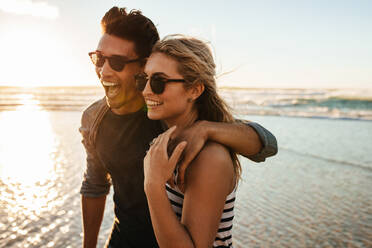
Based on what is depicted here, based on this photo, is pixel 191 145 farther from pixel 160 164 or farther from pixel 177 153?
pixel 160 164

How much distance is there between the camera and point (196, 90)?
226cm

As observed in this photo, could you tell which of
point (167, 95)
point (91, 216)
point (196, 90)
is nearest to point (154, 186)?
point (167, 95)

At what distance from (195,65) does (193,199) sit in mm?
924

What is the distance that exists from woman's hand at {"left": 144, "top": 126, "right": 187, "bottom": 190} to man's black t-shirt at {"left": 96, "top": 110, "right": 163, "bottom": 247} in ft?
2.37

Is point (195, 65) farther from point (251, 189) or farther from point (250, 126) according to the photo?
point (251, 189)

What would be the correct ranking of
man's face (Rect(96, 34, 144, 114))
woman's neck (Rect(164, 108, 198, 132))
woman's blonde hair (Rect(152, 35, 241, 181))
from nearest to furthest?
woman's blonde hair (Rect(152, 35, 241, 181)) → woman's neck (Rect(164, 108, 198, 132)) → man's face (Rect(96, 34, 144, 114))

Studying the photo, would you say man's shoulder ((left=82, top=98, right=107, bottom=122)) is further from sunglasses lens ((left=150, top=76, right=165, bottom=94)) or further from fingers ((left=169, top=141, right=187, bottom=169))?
fingers ((left=169, top=141, right=187, bottom=169))

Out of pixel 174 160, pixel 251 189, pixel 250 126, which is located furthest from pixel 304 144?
pixel 174 160

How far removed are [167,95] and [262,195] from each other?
4.53 metres

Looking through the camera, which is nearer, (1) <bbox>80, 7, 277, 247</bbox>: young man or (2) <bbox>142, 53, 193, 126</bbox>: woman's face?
Result: (2) <bbox>142, 53, 193, 126</bbox>: woman's face

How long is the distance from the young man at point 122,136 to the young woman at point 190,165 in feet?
0.88

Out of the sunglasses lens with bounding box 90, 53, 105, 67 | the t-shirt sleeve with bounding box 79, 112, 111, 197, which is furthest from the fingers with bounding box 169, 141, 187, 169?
the sunglasses lens with bounding box 90, 53, 105, 67

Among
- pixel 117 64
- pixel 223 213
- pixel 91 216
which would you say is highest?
pixel 117 64

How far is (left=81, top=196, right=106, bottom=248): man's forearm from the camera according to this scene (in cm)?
291
